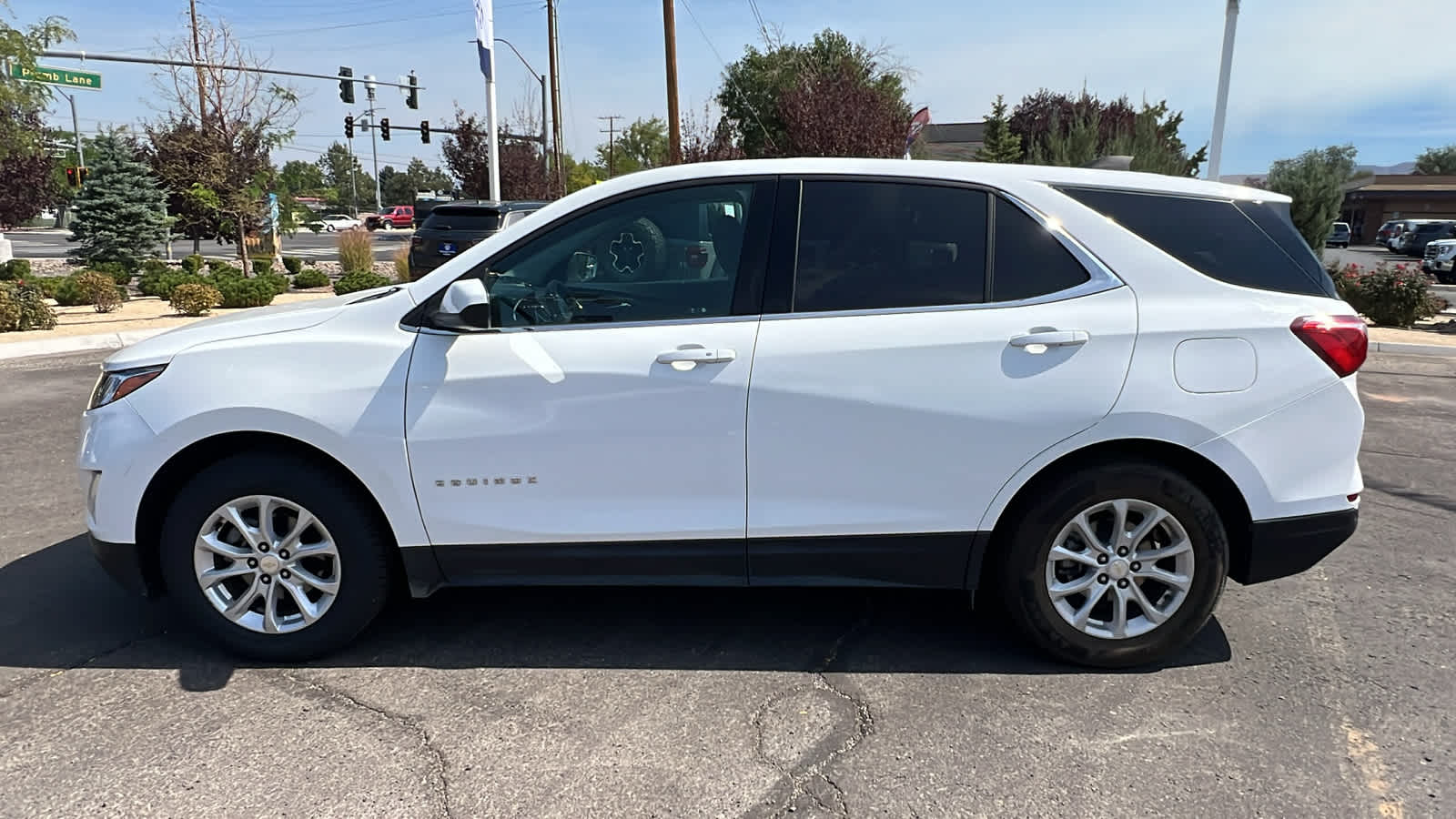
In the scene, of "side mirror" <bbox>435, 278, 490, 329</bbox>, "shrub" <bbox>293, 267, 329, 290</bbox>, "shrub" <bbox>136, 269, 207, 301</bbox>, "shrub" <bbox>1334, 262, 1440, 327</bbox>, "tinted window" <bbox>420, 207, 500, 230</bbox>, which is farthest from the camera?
"shrub" <bbox>293, 267, 329, 290</bbox>

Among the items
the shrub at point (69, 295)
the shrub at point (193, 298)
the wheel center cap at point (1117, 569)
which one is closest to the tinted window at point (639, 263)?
the wheel center cap at point (1117, 569)

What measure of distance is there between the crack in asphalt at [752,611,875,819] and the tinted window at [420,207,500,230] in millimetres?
10150

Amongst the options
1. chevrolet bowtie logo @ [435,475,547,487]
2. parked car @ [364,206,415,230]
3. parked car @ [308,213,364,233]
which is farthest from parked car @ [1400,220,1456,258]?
parked car @ [364,206,415,230]

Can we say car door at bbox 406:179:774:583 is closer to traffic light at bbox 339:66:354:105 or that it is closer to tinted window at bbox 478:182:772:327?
tinted window at bbox 478:182:772:327

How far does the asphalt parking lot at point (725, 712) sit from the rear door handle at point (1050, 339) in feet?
3.92

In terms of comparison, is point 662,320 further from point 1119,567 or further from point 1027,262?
point 1119,567

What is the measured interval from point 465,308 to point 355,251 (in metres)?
19.3

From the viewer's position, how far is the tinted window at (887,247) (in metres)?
3.24

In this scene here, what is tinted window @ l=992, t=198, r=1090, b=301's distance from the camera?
324 cm

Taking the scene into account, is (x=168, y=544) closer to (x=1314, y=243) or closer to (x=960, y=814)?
(x=960, y=814)

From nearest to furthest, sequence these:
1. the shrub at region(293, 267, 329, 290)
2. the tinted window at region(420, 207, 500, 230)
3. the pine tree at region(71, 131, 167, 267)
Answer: the tinted window at region(420, 207, 500, 230) → the shrub at region(293, 267, 329, 290) → the pine tree at region(71, 131, 167, 267)

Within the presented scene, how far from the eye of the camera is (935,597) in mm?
4105

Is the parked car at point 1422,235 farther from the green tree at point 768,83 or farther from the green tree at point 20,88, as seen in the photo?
the green tree at point 20,88

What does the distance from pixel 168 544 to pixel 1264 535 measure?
388 centimetres
